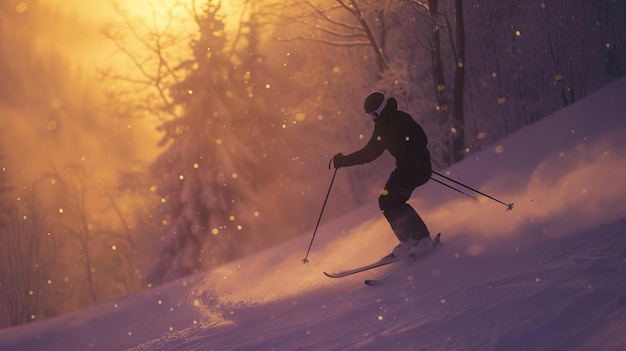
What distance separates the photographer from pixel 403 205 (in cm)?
561

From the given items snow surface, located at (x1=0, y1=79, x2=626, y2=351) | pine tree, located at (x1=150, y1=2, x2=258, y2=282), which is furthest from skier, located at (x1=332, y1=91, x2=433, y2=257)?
pine tree, located at (x1=150, y1=2, x2=258, y2=282)

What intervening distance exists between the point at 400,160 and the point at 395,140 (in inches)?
8.7

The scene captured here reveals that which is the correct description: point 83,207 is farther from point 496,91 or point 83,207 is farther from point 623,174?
point 623,174

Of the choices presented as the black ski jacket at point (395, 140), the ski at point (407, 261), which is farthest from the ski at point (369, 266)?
the black ski jacket at point (395, 140)

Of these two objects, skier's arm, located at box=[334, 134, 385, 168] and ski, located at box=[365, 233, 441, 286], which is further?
skier's arm, located at box=[334, 134, 385, 168]

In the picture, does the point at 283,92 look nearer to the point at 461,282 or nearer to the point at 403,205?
the point at 403,205

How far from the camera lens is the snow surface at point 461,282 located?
3.14 m

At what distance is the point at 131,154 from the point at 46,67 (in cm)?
1049

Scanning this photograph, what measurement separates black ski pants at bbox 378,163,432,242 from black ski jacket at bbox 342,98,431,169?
0.34 ft

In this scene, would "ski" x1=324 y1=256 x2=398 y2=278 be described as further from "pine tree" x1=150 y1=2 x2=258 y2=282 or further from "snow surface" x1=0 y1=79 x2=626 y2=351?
"pine tree" x1=150 y1=2 x2=258 y2=282

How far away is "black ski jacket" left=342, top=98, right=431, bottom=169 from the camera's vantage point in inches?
221

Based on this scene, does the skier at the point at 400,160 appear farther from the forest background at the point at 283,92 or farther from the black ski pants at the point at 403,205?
the forest background at the point at 283,92

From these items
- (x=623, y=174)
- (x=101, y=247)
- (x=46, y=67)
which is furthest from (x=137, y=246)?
(x=623, y=174)

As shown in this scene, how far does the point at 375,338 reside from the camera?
11.6 feet
